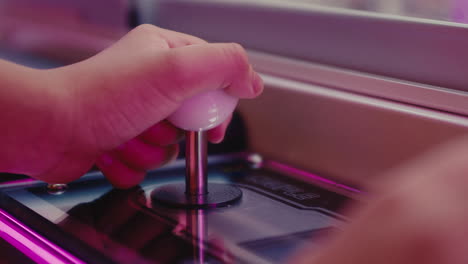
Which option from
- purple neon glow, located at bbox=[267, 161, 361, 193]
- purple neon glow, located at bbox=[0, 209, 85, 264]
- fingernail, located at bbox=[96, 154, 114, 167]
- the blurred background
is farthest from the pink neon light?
the blurred background

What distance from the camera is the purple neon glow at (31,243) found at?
1.52 feet

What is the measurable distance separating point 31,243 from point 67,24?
2.85 ft

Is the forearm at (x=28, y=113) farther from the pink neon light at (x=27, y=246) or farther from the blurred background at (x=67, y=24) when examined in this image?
the blurred background at (x=67, y=24)

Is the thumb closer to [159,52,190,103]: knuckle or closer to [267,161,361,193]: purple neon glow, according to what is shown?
[159,52,190,103]: knuckle

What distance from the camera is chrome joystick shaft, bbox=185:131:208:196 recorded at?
57 centimetres

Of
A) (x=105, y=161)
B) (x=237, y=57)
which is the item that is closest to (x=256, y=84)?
(x=237, y=57)

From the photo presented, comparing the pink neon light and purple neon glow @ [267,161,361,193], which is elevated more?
purple neon glow @ [267,161,361,193]

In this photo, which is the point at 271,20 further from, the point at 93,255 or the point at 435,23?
the point at 93,255

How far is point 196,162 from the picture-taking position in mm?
579

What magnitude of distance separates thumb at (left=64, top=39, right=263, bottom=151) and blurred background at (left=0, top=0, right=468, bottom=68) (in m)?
0.31

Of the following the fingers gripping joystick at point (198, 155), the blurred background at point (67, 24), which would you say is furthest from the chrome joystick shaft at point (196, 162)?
the blurred background at point (67, 24)

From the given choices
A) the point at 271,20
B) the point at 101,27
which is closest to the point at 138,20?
the point at 101,27

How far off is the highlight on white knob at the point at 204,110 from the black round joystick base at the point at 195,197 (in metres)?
0.07

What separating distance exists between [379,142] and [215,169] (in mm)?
186
